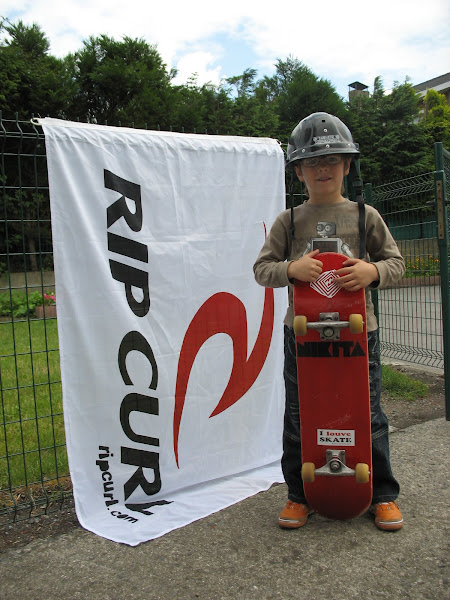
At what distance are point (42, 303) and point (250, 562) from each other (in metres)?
1.98

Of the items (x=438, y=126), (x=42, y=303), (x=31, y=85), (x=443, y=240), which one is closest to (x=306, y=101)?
(x=438, y=126)

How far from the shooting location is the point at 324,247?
2.34m

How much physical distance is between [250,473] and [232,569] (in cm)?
102

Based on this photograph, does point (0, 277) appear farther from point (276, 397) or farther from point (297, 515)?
point (297, 515)

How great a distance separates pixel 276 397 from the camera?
131 inches

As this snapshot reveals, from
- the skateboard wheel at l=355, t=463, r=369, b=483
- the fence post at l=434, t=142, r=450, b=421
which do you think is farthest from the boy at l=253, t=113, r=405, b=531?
the fence post at l=434, t=142, r=450, b=421

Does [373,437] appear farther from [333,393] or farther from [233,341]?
[233,341]

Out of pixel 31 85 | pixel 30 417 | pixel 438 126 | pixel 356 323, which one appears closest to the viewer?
pixel 356 323

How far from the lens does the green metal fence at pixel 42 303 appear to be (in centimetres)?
272

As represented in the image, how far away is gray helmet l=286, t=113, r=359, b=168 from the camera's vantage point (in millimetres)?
2297

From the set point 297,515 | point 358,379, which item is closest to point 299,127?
point 358,379

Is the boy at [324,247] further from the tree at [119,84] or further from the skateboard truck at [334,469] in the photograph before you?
the tree at [119,84]

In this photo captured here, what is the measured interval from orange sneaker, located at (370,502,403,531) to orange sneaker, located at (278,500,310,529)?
321 mm

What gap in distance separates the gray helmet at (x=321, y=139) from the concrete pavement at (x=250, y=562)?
1701 mm
